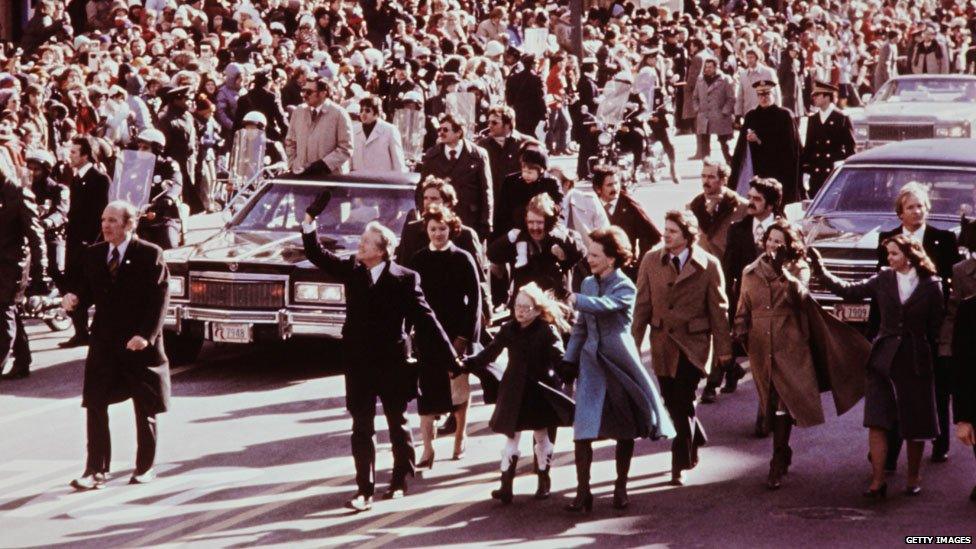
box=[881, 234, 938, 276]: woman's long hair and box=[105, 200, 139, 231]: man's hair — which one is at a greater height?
box=[105, 200, 139, 231]: man's hair

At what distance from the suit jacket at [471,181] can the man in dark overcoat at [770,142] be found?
3.33 m

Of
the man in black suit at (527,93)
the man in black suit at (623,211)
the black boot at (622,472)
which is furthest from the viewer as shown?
the man in black suit at (527,93)

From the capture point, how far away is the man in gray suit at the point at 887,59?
44875 millimetres

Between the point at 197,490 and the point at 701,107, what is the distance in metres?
20.1

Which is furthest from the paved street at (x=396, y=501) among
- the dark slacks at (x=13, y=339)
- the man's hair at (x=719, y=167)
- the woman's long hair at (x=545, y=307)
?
the man's hair at (x=719, y=167)

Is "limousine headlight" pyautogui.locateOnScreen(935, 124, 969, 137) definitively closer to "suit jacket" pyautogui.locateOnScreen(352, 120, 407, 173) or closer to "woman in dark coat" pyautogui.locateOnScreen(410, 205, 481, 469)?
"suit jacket" pyautogui.locateOnScreen(352, 120, 407, 173)

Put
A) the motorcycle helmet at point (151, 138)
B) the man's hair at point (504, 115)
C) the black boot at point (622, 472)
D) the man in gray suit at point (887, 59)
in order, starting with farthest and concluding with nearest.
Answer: the man in gray suit at point (887, 59)
the man's hair at point (504, 115)
the motorcycle helmet at point (151, 138)
the black boot at point (622, 472)

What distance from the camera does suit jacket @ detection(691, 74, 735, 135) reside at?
30.8 meters

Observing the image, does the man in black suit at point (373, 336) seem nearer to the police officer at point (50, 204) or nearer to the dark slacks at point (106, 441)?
the dark slacks at point (106, 441)

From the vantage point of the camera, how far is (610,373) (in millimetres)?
11430

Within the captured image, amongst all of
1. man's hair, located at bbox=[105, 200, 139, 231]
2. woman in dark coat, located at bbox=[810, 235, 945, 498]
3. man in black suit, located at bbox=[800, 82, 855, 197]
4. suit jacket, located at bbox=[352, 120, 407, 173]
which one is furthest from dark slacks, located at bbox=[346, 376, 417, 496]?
man in black suit, located at bbox=[800, 82, 855, 197]

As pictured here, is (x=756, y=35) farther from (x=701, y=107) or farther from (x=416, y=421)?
(x=416, y=421)

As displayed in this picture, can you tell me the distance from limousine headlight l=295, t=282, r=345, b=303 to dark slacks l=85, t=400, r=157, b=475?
3.51 metres

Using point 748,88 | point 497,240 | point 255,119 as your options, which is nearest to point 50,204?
point 255,119
